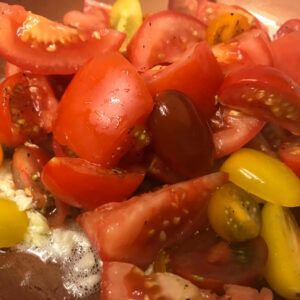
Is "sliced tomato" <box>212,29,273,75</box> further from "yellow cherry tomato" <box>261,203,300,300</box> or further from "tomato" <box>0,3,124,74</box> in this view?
"yellow cherry tomato" <box>261,203,300,300</box>

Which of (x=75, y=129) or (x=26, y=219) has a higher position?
(x=75, y=129)

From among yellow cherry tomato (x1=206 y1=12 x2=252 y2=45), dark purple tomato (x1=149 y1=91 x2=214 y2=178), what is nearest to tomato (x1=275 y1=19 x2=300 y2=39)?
yellow cherry tomato (x1=206 y1=12 x2=252 y2=45)

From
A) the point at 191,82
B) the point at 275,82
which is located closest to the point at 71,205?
the point at 191,82

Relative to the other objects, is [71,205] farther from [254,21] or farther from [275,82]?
[254,21]

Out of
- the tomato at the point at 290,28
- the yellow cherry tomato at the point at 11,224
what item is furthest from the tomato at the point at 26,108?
the tomato at the point at 290,28

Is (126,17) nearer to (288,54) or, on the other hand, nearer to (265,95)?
(288,54)

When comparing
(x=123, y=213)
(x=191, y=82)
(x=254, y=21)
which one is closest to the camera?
(x=123, y=213)

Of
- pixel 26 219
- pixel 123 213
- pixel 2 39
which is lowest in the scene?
pixel 26 219
